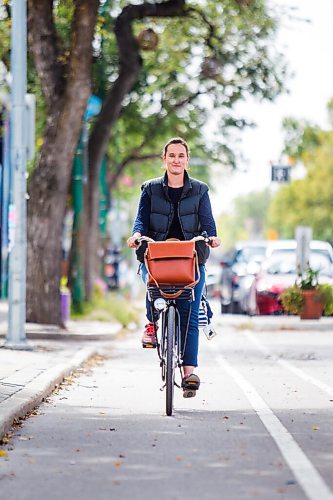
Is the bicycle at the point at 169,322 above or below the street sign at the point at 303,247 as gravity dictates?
below

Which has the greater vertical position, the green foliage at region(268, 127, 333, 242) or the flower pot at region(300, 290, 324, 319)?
the green foliage at region(268, 127, 333, 242)

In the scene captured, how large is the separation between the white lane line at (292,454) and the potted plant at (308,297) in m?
14.6

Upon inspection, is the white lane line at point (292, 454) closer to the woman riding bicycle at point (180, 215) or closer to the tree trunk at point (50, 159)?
the woman riding bicycle at point (180, 215)

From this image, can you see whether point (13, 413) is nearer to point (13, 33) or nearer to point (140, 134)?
point (13, 33)

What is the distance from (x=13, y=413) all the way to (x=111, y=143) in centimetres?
2682

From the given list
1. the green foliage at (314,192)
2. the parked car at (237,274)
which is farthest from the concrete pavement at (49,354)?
the green foliage at (314,192)

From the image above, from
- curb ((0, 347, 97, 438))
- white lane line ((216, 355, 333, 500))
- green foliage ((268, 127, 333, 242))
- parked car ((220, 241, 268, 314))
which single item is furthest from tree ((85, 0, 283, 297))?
green foliage ((268, 127, 333, 242))

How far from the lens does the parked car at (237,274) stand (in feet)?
110

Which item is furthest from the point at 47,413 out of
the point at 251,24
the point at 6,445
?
the point at 251,24

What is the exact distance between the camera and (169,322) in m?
10.8

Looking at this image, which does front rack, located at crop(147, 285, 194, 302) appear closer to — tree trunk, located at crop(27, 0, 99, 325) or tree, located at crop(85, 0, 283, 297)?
tree trunk, located at crop(27, 0, 99, 325)

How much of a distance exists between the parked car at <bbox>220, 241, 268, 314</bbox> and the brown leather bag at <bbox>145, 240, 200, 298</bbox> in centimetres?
2147

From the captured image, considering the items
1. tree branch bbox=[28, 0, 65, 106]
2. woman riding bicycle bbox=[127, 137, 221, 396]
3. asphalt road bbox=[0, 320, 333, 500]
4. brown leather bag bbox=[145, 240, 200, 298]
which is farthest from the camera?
tree branch bbox=[28, 0, 65, 106]

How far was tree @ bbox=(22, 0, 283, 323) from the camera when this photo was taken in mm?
22359
